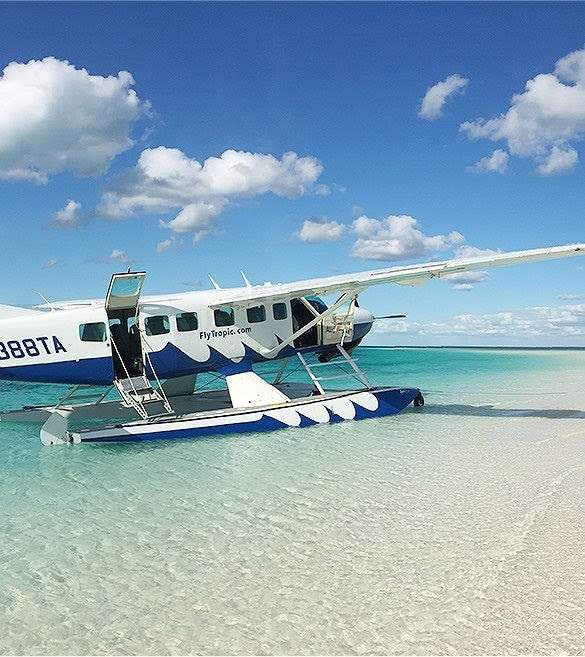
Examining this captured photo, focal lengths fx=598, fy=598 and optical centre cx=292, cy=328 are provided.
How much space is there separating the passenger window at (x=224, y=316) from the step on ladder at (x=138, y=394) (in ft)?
6.77

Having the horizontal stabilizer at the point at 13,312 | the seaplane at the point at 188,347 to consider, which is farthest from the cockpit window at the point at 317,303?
the horizontal stabilizer at the point at 13,312

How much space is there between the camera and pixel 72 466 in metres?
9.60

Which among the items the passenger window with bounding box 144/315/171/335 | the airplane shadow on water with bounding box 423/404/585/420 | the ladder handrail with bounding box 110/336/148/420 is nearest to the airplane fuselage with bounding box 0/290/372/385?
the passenger window with bounding box 144/315/171/335

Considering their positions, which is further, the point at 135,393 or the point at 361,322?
the point at 361,322

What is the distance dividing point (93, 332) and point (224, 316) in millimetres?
2873

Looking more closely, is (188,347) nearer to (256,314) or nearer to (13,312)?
(256,314)

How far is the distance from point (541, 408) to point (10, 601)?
14.7 m

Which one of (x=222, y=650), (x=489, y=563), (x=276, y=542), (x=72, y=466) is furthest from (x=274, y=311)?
(x=222, y=650)

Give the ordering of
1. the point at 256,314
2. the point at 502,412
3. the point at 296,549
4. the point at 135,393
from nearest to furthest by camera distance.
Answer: the point at 296,549
the point at 135,393
the point at 256,314
the point at 502,412

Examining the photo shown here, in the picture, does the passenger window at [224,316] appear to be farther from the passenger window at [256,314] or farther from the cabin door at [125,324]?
the cabin door at [125,324]

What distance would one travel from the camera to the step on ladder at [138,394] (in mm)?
11992

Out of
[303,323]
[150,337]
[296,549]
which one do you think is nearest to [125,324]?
[150,337]

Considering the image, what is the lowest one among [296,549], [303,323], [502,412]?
[502,412]

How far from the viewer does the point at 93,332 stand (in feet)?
40.4
